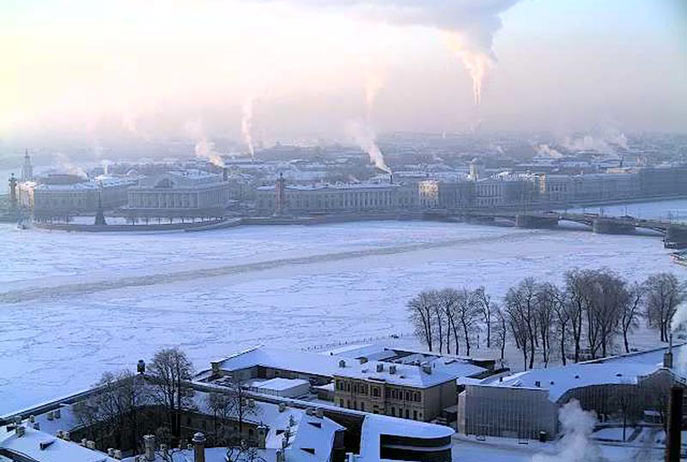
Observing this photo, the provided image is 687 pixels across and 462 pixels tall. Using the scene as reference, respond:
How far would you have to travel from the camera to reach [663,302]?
10.7 metres

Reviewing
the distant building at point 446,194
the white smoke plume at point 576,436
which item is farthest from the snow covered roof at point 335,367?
the distant building at point 446,194

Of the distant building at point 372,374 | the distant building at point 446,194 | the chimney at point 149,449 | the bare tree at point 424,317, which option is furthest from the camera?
the distant building at point 446,194

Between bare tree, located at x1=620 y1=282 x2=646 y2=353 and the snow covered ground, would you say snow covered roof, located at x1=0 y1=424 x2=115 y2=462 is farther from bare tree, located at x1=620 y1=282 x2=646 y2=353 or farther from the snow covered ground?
the snow covered ground

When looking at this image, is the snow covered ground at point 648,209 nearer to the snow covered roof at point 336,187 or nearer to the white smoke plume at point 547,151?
the snow covered roof at point 336,187

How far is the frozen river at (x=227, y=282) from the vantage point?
1017 cm

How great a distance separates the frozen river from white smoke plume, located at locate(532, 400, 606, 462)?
329cm

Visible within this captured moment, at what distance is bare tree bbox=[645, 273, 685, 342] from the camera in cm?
1055

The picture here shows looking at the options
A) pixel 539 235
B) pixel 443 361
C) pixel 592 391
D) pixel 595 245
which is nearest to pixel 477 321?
pixel 443 361

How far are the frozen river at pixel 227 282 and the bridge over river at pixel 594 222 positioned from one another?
36 cm

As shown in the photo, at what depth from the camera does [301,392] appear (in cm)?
802

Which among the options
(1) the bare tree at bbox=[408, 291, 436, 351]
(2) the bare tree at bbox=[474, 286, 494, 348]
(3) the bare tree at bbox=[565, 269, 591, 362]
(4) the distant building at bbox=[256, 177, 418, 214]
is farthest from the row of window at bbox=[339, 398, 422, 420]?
(4) the distant building at bbox=[256, 177, 418, 214]

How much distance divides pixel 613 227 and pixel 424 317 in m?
12.2

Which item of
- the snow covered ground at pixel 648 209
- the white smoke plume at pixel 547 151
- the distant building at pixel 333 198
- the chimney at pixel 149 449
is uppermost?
the white smoke plume at pixel 547 151

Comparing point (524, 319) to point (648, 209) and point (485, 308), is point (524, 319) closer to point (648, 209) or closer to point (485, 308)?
point (485, 308)
